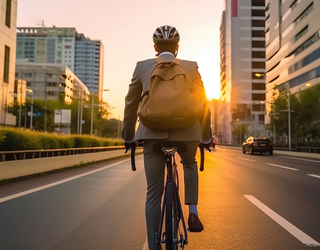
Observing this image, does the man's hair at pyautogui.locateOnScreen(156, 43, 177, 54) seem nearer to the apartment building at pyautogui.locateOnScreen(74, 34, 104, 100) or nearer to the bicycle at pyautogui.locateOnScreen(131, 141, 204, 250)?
the bicycle at pyautogui.locateOnScreen(131, 141, 204, 250)

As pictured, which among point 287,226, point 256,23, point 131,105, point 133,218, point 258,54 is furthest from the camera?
point 258,54

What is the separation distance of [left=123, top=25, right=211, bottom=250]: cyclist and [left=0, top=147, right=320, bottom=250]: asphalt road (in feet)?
3.59

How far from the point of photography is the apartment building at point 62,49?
17200 cm

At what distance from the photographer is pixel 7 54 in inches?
1588

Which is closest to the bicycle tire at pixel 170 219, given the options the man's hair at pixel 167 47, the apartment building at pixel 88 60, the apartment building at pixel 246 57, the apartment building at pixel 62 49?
the man's hair at pixel 167 47

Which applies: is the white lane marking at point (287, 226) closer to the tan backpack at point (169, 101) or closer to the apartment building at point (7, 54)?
the tan backpack at point (169, 101)

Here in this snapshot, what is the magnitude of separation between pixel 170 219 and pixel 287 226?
2.78m

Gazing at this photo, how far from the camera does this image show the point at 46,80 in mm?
118375

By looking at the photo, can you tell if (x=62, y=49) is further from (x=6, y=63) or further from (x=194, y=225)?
(x=194, y=225)

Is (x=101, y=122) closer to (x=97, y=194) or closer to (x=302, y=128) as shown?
(x=302, y=128)

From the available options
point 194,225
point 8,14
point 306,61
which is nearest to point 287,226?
point 194,225

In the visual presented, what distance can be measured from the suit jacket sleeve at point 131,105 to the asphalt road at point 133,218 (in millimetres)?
1401

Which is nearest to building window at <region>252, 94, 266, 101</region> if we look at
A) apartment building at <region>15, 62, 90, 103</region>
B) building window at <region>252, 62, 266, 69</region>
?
building window at <region>252, 62, 266, 69</region>

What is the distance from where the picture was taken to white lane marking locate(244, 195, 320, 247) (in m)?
4.04
